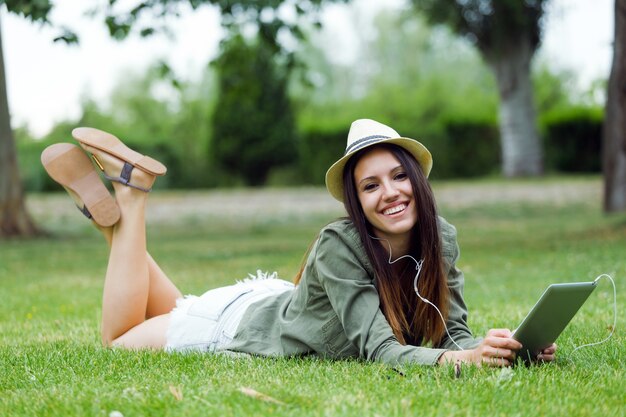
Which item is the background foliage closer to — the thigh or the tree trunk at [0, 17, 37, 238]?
the tree trunk at [0, 17, 37, 238]

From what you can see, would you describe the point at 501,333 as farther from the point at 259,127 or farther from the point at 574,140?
the point at 574,140

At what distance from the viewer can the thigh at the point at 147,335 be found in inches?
180

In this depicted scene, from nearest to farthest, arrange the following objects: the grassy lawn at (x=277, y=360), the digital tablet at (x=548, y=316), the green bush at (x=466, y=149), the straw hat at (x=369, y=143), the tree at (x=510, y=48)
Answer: the grassy lawn at (x=277, y=360), the digital tablet at (x=548, y=316), the straw hat at (x=369, y=143), the tree at (x=510, y=48), the green bush at (x=466, y=149)

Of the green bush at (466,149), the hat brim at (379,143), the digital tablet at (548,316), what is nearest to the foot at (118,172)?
the hat brim at (379,143)

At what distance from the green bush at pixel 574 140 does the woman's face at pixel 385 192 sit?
26.2 meters

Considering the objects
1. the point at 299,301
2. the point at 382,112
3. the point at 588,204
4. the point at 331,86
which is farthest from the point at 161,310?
the point at 331,86

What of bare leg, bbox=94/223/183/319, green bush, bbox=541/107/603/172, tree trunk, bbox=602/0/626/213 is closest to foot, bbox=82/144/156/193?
bare leg, bbox=94/223/183/319

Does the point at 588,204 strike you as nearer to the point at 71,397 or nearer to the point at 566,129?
the point at 566,129

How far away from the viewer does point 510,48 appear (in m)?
25.6

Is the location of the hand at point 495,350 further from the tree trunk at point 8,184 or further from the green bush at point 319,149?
the green bush at point 319,149

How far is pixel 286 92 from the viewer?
98.3ft

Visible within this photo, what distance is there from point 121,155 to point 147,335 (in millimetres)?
965

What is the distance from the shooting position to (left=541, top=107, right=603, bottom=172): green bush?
28719mm

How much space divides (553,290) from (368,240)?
87 centimetres
